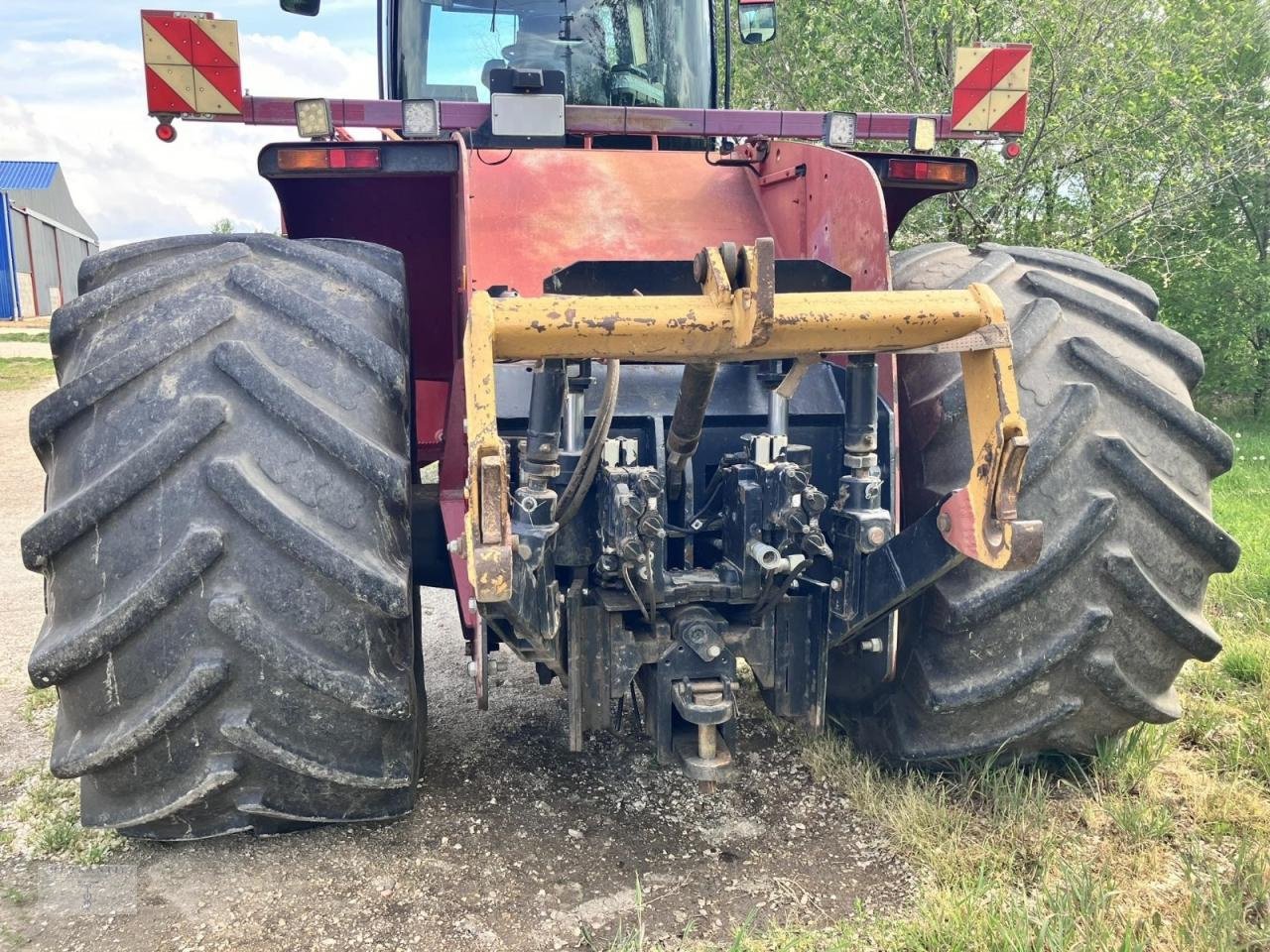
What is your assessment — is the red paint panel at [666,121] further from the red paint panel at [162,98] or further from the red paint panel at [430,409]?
the red paint panel at [162,98]

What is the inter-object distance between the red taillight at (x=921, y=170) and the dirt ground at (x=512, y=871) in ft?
5.43

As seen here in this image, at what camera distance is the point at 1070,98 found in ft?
25.8

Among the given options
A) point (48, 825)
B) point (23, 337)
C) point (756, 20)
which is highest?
point (756, 20)

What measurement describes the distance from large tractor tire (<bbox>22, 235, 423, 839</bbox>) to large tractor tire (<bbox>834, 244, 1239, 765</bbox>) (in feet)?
3.97

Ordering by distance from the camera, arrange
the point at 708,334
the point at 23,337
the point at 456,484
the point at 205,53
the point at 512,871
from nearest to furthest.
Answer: the point at 708,334 < the point at 512,871 < the point at 456,484 < the point at 205,53 < the point at 23,337

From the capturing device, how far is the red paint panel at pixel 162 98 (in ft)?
10.5

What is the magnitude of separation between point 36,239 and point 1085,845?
3535cm

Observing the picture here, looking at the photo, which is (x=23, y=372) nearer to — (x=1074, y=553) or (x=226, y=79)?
(x=226, y=79)

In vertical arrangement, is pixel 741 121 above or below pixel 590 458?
above

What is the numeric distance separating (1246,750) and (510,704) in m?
2.21

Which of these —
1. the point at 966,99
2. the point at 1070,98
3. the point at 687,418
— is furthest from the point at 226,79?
the point at 1070,98

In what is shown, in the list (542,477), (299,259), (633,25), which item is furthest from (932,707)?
(633,25)

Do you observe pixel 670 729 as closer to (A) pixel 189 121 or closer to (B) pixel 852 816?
(B) pixel 852 816

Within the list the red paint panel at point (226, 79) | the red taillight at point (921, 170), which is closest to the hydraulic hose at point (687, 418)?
the red taillight at point (921, 170)
